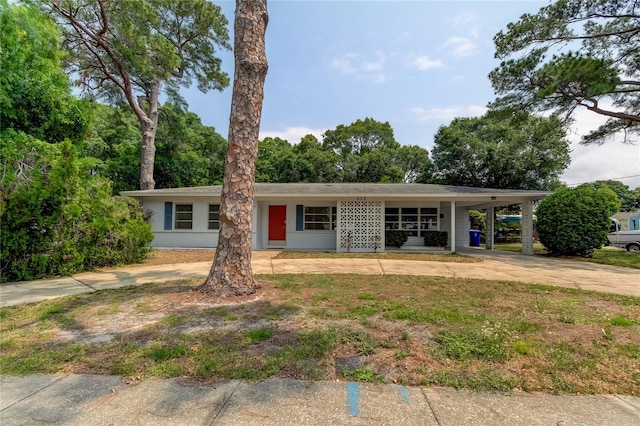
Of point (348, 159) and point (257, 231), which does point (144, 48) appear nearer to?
point (257, 231)

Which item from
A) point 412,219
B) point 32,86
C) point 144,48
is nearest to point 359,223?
point 412,219

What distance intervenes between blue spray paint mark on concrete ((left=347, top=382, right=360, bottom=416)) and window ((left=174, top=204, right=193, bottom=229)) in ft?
42.6

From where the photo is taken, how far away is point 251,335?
11.6 feet

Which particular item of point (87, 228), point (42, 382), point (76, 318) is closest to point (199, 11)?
point (87, 228)

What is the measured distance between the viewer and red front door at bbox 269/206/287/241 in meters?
14.5

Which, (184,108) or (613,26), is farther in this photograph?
(184,108)

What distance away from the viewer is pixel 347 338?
3.47m

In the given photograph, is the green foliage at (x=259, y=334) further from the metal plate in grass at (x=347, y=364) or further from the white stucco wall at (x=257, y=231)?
the white stucco wall at (x=257, y=231)

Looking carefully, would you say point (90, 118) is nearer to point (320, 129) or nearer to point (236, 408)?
point (236, 408)

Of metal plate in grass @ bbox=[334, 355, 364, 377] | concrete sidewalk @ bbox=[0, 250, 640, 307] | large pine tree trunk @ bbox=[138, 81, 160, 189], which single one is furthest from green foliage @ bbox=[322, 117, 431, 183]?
metal plate in grass @ bbox=[334, 355, 364, 377]

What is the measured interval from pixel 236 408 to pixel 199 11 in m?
21.7

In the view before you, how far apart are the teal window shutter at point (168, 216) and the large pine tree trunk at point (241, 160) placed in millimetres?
9804

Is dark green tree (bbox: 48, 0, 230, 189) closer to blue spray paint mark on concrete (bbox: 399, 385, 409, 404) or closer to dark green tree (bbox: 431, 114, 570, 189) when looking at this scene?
dark green tree (bbox: 431, 114, 570, 189)

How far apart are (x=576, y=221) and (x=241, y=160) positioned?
12416 mm
